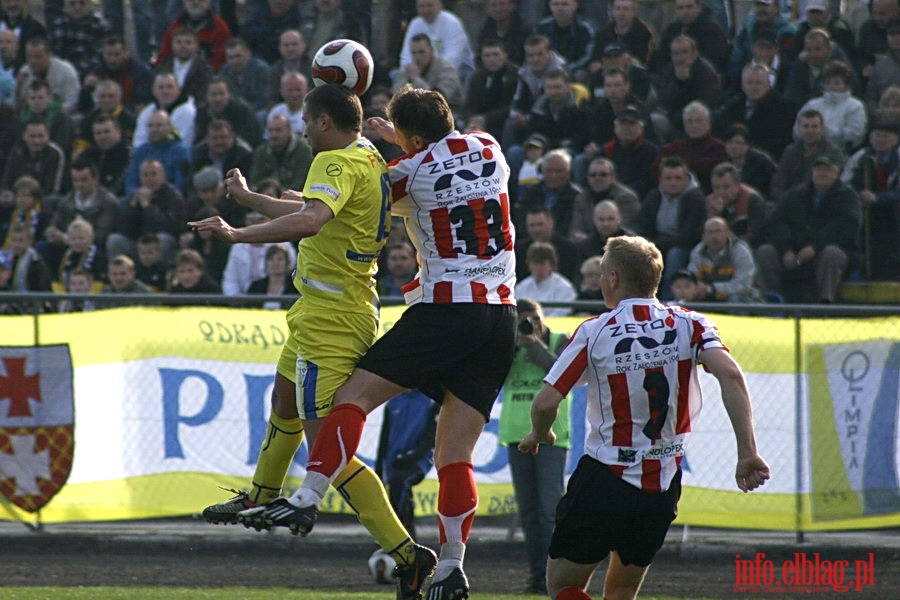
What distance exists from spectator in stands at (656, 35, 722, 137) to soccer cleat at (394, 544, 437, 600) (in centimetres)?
846

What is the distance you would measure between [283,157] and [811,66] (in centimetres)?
544

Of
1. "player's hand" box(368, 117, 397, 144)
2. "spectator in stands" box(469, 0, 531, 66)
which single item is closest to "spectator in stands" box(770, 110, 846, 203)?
"spectator in stands" box(469, 0, 531, 66)

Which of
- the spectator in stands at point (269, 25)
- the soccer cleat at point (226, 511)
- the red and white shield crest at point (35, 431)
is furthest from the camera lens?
the spectator in stands at point (269, 25)

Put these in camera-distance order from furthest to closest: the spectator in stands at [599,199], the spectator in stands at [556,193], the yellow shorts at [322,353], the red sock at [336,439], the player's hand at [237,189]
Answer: the spectator in stands at [556,193]
the spectator in stands at [599,199]
the yellow shorts at [322,353]
the red sock at [336,439]
the player's hand at [237,189]

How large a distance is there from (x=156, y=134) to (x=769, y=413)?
768cm

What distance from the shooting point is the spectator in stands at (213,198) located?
13922 millimetres

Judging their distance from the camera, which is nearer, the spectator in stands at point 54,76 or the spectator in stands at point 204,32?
the spectator in stands at point 54,76

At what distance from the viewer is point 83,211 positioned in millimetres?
14586

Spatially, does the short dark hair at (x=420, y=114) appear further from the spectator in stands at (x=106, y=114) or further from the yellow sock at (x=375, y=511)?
the spectator in stands at (x=106, y=114)

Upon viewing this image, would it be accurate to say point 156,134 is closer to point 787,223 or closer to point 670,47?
point 670,47

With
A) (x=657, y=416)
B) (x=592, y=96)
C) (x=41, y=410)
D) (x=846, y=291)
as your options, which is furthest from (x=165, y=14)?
(x=657, y=416)

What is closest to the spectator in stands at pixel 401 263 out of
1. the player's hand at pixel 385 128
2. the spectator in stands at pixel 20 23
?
the player's hand at pixel 385 128

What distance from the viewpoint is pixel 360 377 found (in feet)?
20.5

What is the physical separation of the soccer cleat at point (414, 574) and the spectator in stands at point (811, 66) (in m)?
8.66
